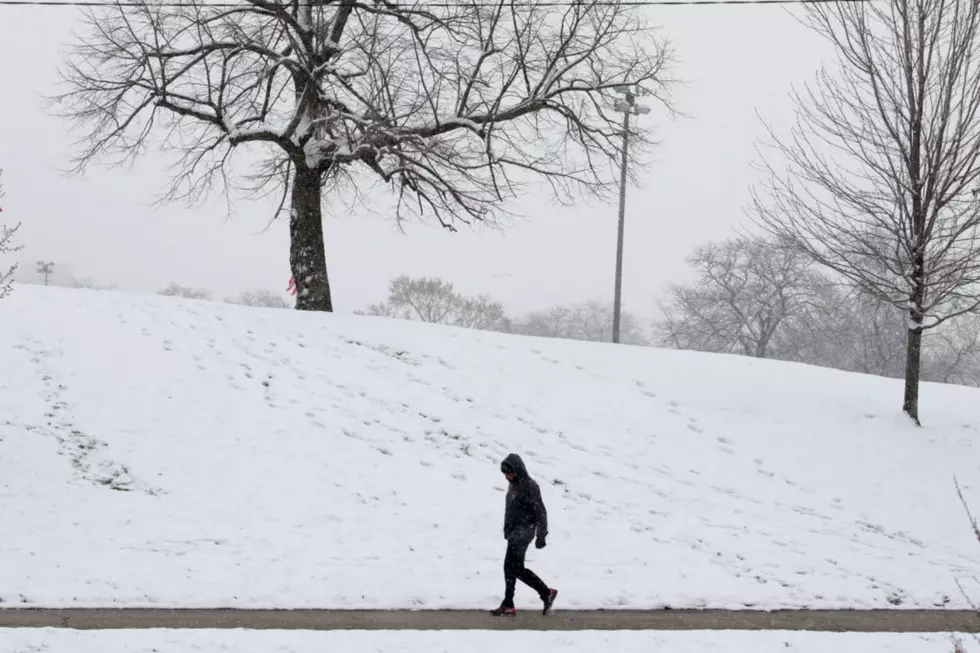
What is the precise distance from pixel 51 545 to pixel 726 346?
49.0m

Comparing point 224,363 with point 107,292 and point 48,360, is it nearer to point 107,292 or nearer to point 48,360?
point 48,360

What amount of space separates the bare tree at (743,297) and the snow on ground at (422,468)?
33.7 m

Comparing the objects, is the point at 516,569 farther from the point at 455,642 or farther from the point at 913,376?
the point at 913,376

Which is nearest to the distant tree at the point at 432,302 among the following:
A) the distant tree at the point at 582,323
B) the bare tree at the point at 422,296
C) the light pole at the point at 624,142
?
the bare tree at the point at 422,296

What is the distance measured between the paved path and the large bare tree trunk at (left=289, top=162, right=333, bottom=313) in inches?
446

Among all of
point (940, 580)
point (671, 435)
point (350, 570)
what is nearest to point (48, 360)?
point (350, 570)

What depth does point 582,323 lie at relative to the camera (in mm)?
116125

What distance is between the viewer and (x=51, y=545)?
916 cm

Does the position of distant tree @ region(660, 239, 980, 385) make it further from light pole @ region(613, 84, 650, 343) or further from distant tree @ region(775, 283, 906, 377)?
light pole @ region(613, 84, 650, 343)

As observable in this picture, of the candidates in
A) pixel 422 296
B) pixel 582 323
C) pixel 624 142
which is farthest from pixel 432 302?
pixel 624 142

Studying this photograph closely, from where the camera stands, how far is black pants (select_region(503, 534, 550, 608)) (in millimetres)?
8258

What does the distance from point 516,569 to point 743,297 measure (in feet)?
151

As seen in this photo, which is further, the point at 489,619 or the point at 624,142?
the point at 624,142

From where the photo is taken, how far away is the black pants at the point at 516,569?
8.26 meters
